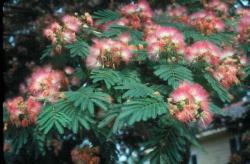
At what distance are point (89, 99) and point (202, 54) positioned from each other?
1578mm

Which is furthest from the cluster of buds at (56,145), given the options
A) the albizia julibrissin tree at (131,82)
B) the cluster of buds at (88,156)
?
the cluster of buds at (88,156)

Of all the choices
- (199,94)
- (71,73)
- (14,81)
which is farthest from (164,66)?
(14,81)

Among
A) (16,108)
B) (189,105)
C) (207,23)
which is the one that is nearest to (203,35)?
(207,23)

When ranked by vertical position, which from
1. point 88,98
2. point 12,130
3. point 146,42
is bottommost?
point 12,130

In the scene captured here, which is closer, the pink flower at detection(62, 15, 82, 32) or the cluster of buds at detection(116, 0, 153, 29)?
the pink flower at detection(62, 15, 82, 32)

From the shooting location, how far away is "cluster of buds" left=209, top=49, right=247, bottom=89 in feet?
23.7

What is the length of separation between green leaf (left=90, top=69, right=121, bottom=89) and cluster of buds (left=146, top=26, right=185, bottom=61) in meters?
0.56

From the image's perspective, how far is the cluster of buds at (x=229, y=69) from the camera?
7.21 meters

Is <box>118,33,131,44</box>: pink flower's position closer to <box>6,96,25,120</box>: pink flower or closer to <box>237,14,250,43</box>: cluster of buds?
<box>6,96,25,120</box>: pink flower

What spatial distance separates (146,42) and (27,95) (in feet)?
5.98

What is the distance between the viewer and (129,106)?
20.6 ft

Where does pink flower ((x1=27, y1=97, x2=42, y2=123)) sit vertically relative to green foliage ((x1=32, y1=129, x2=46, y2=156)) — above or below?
above

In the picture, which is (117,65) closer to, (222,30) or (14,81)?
(222,30)

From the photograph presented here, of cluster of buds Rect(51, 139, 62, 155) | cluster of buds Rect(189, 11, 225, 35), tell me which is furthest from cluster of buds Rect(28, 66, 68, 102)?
cluster of buds Rect(51, 139, 62, 155)
